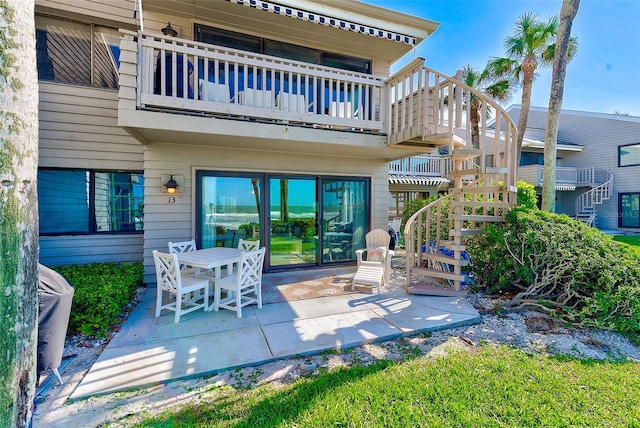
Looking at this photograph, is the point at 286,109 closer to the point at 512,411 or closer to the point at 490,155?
the point at 512,411

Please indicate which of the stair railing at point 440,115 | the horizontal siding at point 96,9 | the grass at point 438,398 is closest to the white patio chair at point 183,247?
the grass at point 438,398

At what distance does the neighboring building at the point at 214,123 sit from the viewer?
503 centimetres

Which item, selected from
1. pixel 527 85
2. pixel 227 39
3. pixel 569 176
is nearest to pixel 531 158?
pixel 569 176

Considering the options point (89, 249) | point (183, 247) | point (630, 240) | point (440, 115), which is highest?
point (440, 115)

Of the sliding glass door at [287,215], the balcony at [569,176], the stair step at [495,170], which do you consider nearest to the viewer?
the stair step at [495,170]

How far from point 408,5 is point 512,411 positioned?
784cm

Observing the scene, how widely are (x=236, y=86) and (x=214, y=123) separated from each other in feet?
2.81

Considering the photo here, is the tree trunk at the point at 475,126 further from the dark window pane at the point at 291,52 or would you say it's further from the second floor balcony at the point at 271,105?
the dark window pane at the point at 291,52

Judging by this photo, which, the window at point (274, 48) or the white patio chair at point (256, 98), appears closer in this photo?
the white patio chair at point (256, 98)

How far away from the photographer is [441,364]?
2.91 m

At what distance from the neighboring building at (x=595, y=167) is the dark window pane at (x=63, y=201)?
20.1m

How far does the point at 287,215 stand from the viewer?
21.1 feet

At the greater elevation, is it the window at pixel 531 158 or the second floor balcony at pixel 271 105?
the window at pixel 531 158

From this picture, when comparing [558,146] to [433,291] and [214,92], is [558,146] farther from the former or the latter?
[214,92]
